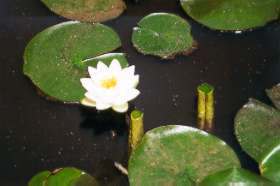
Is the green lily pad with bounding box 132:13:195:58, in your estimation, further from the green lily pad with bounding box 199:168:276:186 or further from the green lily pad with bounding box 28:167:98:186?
the green lily pad with bounding box 199:168:276:186

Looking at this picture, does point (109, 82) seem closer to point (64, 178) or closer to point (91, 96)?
point (91, 96)

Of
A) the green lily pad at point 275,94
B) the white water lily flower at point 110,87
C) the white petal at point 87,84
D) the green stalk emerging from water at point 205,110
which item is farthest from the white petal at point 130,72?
the green lily pad at point 275,94

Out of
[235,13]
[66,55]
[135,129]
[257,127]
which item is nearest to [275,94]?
[257,127]

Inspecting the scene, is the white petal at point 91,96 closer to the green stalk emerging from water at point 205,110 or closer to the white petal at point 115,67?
the white petal at point 115,67

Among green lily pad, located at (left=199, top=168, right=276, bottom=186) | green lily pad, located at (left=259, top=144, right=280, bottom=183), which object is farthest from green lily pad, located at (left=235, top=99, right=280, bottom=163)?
green lily pad, located at (left=199, top=168, right=276, bottom=186)

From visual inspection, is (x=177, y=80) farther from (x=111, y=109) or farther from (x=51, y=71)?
(x=51, y=71)

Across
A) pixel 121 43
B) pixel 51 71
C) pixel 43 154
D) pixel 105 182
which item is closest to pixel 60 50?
pixel 51 71
